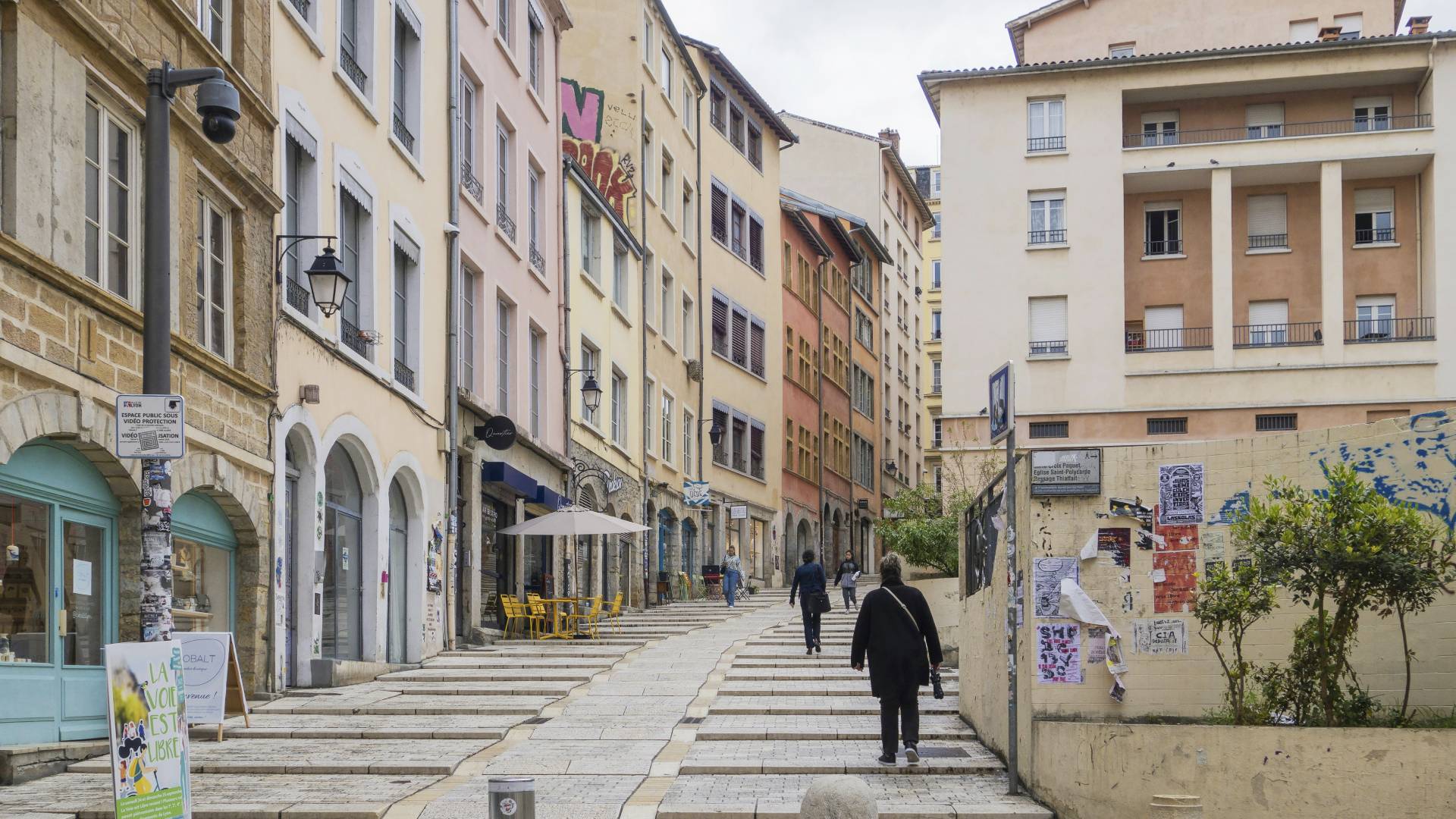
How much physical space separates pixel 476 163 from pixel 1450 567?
18.6 m

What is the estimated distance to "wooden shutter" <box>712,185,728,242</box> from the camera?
1859 inches

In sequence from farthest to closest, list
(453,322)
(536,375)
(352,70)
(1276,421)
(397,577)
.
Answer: (1276,421) → (536,375) → (453,322) → (397,577) → (352,70)

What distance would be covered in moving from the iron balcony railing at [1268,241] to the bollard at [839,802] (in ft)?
114

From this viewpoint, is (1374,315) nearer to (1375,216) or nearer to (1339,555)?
(1375,216)

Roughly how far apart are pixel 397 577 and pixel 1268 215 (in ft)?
87.0

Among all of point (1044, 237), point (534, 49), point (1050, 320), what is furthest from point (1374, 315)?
point (534, 49)

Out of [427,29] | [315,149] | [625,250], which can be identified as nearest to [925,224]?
[625,250]

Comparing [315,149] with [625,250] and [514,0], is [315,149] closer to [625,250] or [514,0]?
[514,0]

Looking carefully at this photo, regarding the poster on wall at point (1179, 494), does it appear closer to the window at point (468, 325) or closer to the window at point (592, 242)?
the window at point (468, 325)

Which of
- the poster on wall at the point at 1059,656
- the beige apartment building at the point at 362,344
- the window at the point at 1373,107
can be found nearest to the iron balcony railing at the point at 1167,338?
the window at the point at 1373,107

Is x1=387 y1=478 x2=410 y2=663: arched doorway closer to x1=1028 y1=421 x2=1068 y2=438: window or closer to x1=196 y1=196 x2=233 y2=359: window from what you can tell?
x1=196 y1=196 x2=233 y2=359: window

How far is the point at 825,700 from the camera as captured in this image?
17.6 m

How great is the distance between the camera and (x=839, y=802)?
8516 mm

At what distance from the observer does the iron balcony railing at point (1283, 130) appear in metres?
39.6
